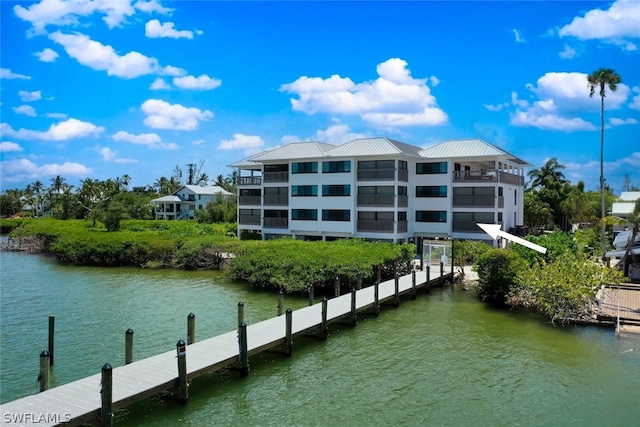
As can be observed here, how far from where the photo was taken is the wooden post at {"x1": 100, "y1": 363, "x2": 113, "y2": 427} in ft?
37.9

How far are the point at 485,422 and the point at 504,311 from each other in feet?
42.8

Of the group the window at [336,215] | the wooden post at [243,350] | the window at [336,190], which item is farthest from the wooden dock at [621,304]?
the window at [336,190]

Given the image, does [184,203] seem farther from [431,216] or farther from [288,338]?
[288,338]

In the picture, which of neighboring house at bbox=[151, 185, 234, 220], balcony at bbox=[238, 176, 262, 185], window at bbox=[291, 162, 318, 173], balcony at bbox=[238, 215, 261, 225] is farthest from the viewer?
neighboring house at bbox=[151, 185, 234, 220]

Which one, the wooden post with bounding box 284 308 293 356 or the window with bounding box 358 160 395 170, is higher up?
the window with bounding box 358 160 395 170

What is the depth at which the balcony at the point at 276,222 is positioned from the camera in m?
46.2

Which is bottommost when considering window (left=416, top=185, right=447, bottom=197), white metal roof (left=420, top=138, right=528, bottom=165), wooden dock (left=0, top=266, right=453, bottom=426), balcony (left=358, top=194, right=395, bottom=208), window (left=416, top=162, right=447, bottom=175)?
wooden dock (left=0, top=266, right=453, bottom=426)

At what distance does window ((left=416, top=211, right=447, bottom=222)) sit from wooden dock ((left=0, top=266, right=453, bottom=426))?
69.8 feet

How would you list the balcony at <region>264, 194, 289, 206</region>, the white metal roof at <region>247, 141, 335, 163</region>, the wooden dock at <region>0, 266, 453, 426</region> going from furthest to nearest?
1. the balcony at <region>264, 194, 289, 206</region>
2. the white metal roof at <region>247, 141, 335, 163</region>
3. the wooden dock at <region>0, 266, 453, 426</region>

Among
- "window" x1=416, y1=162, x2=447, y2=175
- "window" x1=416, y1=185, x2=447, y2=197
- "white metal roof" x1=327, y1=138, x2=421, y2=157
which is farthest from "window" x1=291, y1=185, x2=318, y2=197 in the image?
"window" x1=416, y1=162, x2=447, y2=175

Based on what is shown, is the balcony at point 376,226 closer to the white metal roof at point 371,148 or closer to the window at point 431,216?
the window at point 431,216

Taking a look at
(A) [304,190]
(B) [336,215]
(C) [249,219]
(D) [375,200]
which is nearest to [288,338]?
(D) [375,200]

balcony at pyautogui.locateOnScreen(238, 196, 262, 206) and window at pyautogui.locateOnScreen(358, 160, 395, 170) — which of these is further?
balcony at pyautogui.locateOnScreen(238, 196, 262, 206)

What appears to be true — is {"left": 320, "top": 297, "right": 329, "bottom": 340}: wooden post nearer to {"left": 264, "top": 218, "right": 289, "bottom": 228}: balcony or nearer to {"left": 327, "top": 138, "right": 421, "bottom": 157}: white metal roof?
{"left": 327, "top": 138, "right": 421, "bottom": 157}: white metal roof
